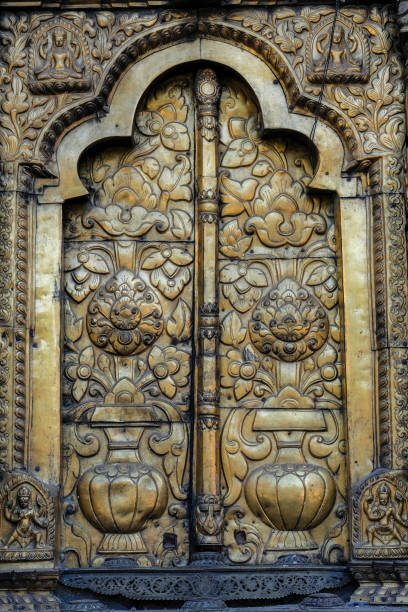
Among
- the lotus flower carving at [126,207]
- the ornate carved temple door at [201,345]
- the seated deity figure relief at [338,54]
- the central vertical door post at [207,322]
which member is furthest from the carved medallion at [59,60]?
the seated deity figure relief at [338,54]

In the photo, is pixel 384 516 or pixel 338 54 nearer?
pixel 384 516

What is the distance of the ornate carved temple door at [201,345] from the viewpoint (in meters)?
6.57

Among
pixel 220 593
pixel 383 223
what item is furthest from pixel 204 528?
pixel 383 223

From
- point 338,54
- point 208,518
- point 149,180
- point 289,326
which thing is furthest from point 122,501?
point 338,54

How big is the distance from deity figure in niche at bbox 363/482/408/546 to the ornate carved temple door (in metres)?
0.24

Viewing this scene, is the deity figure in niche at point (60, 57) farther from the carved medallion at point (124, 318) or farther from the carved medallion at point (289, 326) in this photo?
the carved medallion at point (289, 326)

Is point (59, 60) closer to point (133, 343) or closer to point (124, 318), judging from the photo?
point (124, 318)

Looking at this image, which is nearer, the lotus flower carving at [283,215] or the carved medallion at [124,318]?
the carved medallion at [124,318]

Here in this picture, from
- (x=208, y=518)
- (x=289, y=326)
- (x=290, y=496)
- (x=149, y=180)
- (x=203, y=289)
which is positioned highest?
(x=149, y=180)

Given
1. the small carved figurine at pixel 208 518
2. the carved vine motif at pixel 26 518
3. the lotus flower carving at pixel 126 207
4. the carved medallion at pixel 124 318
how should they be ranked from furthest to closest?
the lotus flower carving at pixel 126 207
the carved medallion at pixel 124 318
the small carved figurine at pixel 208 518
the carved vine motif at pixel 26 518

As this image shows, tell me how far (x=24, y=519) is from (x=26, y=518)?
12 mm

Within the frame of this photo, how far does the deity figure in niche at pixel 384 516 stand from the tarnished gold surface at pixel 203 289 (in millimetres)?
11

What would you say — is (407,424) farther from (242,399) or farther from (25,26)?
(25,26)

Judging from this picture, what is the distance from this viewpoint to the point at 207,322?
673cm
